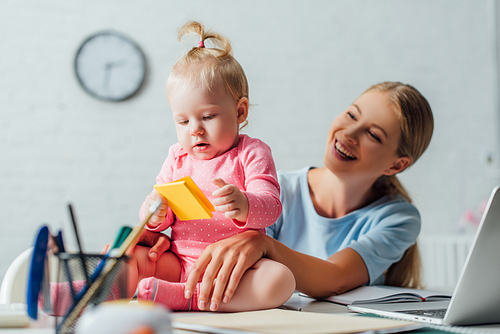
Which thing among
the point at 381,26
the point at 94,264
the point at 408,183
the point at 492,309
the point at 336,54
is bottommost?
the point at 408,183

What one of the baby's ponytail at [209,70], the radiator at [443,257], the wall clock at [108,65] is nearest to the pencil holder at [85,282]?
the baby's ponytail at [209,70]

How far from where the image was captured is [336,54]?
3.18 m

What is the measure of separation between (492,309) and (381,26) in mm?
3053

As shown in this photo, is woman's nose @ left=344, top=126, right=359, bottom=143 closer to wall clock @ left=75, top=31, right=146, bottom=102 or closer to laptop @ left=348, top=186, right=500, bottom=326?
laptop @ left=348, top=186, right=500, bottom=326

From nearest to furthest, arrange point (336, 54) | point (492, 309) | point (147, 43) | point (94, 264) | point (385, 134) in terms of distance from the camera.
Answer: point (94, 264) < point (492, 309) < point (385, 134) < point (147, 43) < point (336, 54)

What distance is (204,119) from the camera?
773mm

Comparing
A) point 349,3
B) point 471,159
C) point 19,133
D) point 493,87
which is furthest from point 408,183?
point 19,133

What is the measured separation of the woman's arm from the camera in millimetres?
631

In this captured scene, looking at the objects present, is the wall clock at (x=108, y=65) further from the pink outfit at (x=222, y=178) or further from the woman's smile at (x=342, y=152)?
the pink outfit at (x=222, y=178)

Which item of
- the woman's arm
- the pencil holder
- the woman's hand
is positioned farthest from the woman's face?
the pencil holder

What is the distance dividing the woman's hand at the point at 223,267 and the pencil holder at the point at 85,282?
0.65ft

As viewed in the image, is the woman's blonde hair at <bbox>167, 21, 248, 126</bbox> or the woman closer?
the woman's blonde hair at <bbox>167, 21, 248, 126</bbox>

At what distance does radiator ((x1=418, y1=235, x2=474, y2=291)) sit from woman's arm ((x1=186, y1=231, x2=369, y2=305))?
87.3 inches

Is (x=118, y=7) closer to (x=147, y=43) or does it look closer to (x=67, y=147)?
(x=147, y=43)
